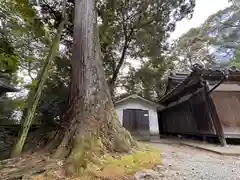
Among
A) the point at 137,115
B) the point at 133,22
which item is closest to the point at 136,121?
the point at 137,115

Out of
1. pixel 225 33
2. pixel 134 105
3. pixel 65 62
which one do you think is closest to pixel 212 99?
pixel 134 105

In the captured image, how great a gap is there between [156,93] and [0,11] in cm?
1308

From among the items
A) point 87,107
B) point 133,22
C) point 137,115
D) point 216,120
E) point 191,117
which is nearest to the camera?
point 87,107

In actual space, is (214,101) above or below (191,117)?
above

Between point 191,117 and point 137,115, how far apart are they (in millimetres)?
3492

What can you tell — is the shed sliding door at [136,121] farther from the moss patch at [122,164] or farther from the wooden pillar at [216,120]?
the moss patch at [122,164]

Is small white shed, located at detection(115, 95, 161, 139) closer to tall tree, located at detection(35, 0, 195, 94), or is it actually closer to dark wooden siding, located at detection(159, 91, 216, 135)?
dark wooden siding, located at detection(159, 91, 216, 135)

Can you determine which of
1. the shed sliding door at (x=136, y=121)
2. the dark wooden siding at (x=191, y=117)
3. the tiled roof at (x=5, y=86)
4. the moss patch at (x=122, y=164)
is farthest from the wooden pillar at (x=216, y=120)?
the tiled roof at (x=5, y=86)

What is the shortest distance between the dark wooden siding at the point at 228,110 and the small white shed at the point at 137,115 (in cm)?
498

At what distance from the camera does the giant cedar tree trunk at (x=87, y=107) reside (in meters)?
2.98

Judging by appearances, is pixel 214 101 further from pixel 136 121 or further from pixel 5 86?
pixel 5 86

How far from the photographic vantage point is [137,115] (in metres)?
11.0

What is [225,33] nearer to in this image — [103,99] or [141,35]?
[141,35]

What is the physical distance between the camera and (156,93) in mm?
15617
